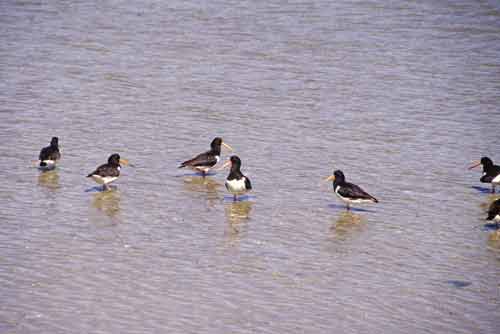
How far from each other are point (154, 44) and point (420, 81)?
8.90m

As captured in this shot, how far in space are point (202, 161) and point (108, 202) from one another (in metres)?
2.67

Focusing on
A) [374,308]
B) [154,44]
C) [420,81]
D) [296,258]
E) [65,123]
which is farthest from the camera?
[154,44]

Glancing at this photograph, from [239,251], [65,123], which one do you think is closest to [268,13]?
[65,123]

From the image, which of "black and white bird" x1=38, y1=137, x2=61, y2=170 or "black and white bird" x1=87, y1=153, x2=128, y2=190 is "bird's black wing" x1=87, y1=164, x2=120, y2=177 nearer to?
"black and white bird" x1=87, y1=153, x2=128, y2=190

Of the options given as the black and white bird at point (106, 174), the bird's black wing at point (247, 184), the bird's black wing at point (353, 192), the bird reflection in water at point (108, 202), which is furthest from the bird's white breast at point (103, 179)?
the bird's black wing at point (353, 192)

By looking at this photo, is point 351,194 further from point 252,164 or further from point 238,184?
point 252,164

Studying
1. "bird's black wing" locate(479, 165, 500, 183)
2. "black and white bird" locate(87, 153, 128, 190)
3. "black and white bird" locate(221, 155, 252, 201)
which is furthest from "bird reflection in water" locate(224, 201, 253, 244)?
"bird's black wing" locate(479, 165, 500, 183)

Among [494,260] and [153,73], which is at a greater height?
[153,73]

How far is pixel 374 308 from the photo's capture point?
1251cm

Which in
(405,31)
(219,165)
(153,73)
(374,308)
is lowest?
(374,308)

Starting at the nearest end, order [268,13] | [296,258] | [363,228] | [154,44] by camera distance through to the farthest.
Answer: [296,258] < [363,228] < [154,44] < [268,13]

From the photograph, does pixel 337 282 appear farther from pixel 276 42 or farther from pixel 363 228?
pixel 276 42

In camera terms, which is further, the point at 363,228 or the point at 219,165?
the point at 219,165

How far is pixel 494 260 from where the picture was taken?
48.2 ft
